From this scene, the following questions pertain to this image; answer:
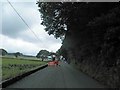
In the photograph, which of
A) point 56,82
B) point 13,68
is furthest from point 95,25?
point 13,68

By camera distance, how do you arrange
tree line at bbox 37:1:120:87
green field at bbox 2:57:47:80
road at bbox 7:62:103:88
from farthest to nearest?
green field at bbox 2:57:47:80, tree line at bbox 37:1:120:87, road at bbox 7:62:103:88

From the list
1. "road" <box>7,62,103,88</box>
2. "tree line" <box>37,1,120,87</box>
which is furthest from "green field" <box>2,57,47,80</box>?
"tree line" <box>37,1,120,87</box>

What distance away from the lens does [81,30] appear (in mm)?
30266

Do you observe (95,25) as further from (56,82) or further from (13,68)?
(13,68)

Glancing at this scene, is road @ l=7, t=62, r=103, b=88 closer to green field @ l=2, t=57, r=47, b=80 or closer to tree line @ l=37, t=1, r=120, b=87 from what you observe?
green field @ l=2, t=57, r=47, b=80

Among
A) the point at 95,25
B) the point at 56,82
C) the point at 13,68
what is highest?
the point at 95,25

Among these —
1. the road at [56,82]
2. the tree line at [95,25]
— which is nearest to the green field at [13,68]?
the road at [56,82]

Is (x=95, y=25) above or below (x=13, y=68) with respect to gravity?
above

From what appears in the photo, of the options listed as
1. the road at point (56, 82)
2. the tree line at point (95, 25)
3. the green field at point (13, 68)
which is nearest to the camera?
the road at point (56, 82)

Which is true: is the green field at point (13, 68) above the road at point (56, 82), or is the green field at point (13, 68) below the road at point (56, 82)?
above

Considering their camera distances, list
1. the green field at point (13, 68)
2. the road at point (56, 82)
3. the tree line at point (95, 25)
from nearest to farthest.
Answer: the road at point (56, 82)
the tree line at point (95, 25)
the green field at point (13, 68)

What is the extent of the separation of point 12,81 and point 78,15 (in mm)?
10430

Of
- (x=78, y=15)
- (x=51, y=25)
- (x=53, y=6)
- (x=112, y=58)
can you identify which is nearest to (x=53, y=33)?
(x=51, y=25)

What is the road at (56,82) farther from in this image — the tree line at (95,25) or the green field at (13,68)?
the tree line at (95,25)
